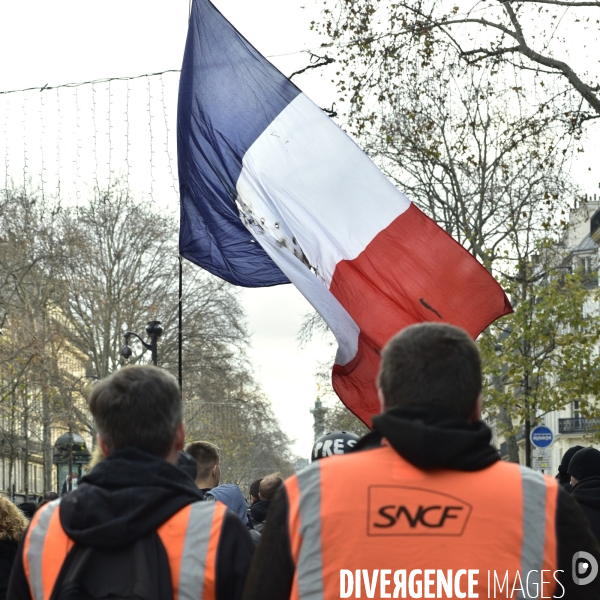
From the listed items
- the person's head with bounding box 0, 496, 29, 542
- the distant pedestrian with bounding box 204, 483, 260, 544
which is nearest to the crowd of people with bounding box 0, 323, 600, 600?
the person's head with bounding box 0, 496, 29, 542

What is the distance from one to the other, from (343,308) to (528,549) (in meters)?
4.28

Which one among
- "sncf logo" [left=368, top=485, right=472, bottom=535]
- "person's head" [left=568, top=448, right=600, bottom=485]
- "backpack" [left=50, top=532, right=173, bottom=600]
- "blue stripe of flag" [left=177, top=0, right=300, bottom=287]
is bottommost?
"backpack" [left=50, top=532, right=173, bottom=600]

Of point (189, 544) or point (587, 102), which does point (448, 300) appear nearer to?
point (189, 544)

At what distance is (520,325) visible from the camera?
25.5 meters

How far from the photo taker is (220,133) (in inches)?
313

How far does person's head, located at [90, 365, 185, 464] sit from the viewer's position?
3.21 metres

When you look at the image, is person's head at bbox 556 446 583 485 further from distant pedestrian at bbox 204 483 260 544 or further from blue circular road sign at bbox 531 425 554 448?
blue circular road sign at bbox 531 425 554 448

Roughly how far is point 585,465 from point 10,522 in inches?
125

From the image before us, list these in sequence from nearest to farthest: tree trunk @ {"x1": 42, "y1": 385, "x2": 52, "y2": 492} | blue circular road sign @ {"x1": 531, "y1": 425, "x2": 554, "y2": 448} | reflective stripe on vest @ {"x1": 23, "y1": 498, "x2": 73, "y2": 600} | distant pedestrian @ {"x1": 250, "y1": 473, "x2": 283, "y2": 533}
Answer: reflective stripe on vest @ {"x1": 23, "y1": 498, "x2": 73, "y2": 600}, distant pedestrian @ {"x1": 250, "y1": 473, "x2": 283, "y2": 533}, blue circular road sign @ {"x1": 531, "y1": 425, "x2": 554, "y2": 448}, tree trunk @ {"x1": 42, "y1": 385, "x2": 52, "y2": 492}

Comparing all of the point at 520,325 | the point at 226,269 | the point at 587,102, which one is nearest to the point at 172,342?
the point at 520,325

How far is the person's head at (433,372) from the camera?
2.86 m

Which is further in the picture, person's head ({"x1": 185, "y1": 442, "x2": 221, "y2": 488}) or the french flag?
the french flag

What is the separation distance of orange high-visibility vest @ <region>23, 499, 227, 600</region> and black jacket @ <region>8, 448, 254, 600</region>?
2cm

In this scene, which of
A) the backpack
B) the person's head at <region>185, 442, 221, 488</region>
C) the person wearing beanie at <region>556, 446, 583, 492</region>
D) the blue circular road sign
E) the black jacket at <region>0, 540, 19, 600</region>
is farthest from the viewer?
the blue circular road sign
